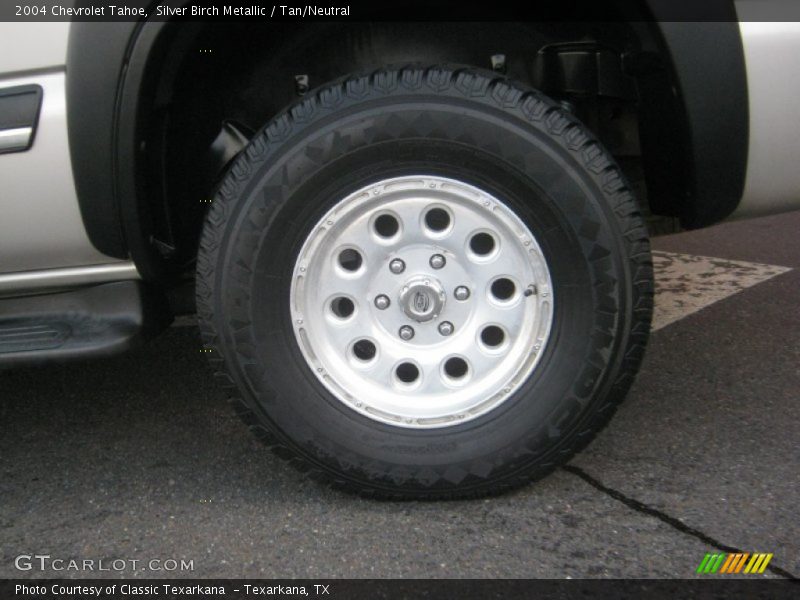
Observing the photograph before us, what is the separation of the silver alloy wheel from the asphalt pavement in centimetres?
26

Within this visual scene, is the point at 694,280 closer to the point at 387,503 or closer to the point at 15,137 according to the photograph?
the point at 387,503

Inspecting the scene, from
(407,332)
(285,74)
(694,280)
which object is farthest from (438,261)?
(694,280)

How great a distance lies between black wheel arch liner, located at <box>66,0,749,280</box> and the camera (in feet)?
6.70

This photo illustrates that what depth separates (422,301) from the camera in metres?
2.22

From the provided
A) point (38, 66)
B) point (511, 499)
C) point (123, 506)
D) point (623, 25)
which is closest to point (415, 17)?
point (623, 25)

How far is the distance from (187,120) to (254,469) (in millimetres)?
883

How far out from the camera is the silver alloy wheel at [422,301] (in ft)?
7.06

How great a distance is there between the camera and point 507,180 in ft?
6.84

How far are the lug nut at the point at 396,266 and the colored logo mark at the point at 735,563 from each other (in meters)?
0.88

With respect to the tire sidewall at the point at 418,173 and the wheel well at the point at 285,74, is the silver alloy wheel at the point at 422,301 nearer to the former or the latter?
the tire sidewall at the point at 418,173
